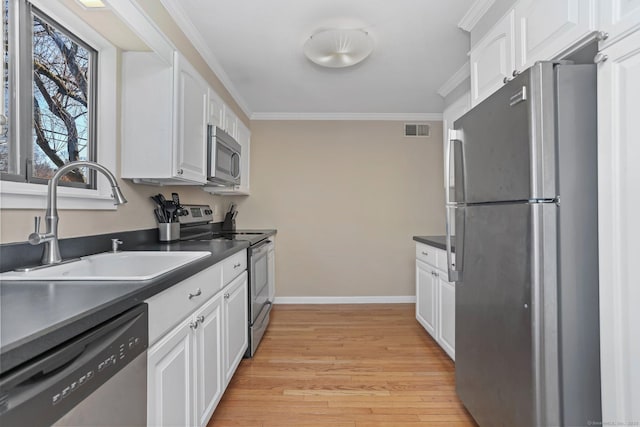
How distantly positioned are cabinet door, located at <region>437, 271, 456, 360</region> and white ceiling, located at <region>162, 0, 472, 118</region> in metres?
1.79

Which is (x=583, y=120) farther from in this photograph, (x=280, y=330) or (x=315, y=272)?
(x=315, y=272)

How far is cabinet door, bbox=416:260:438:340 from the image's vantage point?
2.61 meters

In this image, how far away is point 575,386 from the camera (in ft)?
3.84

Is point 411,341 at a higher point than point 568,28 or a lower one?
lower

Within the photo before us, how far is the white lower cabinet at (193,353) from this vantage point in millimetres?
1059

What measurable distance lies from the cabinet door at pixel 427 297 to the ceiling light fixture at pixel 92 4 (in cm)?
267

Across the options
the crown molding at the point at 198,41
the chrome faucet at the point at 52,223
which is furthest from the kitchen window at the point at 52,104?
the crown molding at the point at 198,41

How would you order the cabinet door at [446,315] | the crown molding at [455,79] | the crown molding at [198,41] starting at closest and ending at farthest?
the crown molding at [198,41] < the cabinet door at [446,315] < the crown molding at [455,79]

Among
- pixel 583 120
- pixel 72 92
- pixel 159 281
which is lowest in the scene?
pixel 159 281

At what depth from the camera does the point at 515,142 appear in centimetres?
126

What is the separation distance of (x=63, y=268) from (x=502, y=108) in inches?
76.8

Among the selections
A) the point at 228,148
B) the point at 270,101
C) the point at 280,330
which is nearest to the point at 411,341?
the point at 280,330

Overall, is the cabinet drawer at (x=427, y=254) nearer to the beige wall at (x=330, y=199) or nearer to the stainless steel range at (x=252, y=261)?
the beige wall at (x=330, y=199)

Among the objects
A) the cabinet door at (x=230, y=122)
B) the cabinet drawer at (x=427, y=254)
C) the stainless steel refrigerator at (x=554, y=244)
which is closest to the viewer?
the stainless steel refrigerator at (x=554, y=244)
